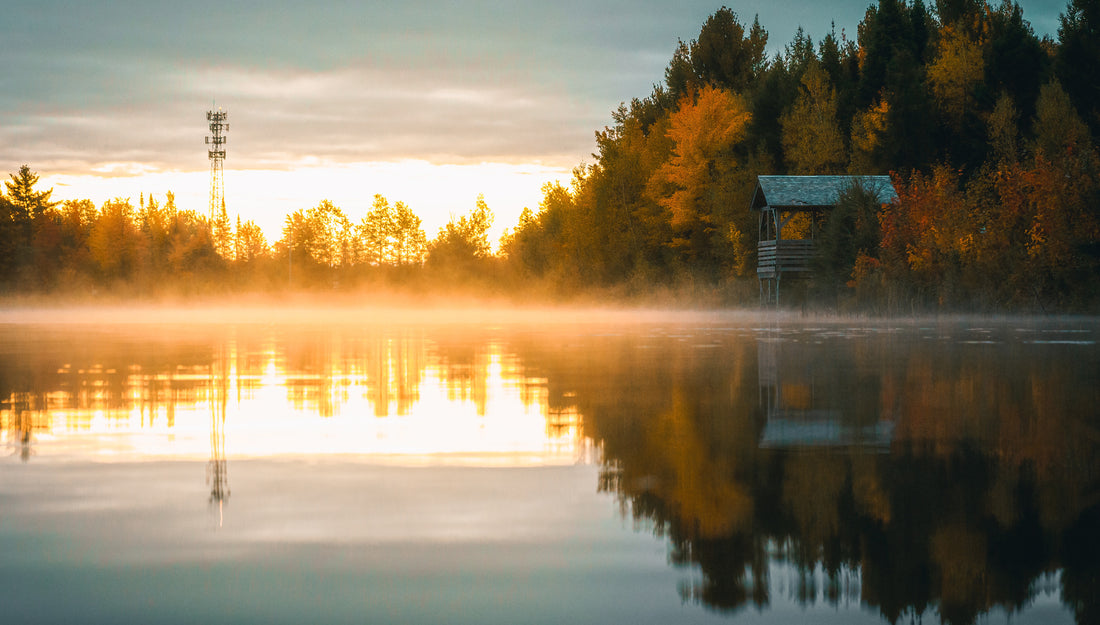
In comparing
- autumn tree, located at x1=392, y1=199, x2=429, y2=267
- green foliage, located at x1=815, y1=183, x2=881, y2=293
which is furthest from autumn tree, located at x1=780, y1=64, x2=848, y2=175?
autumn tree, located at x1=392, y1=199, x2=429, y2=267

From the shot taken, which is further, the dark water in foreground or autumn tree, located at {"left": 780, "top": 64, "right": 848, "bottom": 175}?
autumn tree, located at {"left": 780, "top": 64, "right": 848, "bottom": 175}

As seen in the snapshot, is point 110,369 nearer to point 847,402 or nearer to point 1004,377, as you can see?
point 847,402

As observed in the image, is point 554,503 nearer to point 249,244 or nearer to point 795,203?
point 795,203

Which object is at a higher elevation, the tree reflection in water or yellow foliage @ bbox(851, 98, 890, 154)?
yellow foliage @ bbox(851, 98, 890, 154)

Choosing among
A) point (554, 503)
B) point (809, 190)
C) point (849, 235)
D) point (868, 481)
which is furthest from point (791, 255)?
point (554, 503)

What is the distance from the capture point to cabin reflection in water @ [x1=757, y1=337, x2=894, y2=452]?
8.87 m

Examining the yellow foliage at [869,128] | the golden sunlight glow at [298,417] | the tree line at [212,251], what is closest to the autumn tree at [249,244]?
the tree line at [212,251]

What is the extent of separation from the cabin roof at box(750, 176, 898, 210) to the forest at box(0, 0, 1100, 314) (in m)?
1.58

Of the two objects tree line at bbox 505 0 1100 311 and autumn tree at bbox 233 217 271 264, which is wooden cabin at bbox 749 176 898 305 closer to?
tree line at bbox 505 0 1100 311

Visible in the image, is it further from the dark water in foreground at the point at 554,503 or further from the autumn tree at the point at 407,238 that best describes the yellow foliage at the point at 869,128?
the autumn tree at the point at 407,238

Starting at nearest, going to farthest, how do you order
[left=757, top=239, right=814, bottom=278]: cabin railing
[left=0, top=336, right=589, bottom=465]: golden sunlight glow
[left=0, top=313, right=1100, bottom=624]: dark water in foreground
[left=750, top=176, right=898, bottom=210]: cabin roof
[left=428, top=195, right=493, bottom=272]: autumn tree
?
1. [left=0, top=313, right=1100, bottom=624]: dark water in foreground
2. [left=0, top=336, right=589, bottom=465]: golden sunlight glow
3. [left=750, top=176, right=898, bottom=210]: cabin roof
4. [left=757, top=239, right=814, bottom=278]: cabin railing
5. [left=428, top=195, right=493, bottom=272]: autumn tree

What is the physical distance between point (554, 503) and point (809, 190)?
48481 millimetres

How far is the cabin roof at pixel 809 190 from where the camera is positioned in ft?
169

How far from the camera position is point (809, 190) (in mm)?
52844
